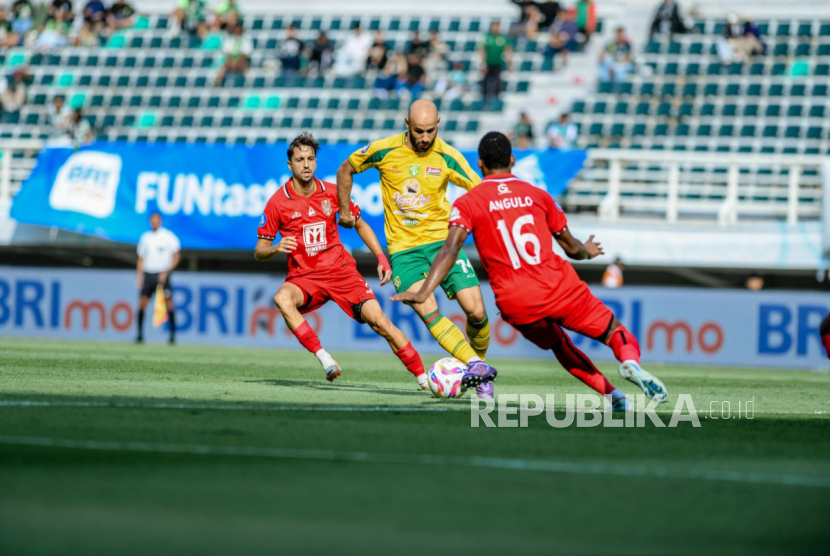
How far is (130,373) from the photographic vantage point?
1155cm

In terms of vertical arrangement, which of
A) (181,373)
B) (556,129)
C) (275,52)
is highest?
(275,52)

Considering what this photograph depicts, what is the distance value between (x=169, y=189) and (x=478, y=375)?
48.2 ft

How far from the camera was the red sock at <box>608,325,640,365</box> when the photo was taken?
7652 millimetres

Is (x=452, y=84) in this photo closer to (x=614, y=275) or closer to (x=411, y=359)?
(x=614, y=275)

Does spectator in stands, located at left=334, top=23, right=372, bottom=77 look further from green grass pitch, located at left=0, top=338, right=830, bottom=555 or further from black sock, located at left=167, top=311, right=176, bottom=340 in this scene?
green grass pitch, located at left=0, top=338, right=830, bottom=555

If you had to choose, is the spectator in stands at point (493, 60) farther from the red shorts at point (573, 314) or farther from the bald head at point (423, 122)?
the red shorts at point (573, 314)

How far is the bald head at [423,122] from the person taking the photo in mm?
9359

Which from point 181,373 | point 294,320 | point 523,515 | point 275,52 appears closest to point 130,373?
point 181,373

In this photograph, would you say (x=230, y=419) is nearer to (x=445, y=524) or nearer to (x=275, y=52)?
(x=445, y=524)

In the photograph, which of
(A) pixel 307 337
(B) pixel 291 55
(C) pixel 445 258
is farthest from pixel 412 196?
(B) pixel 291 55

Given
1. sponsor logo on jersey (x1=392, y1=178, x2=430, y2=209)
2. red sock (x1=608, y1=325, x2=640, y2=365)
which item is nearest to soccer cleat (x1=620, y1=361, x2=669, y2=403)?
red sock (x1=608, y1=325, x2=640, y2=365)

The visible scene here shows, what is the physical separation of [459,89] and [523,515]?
21.5 metres

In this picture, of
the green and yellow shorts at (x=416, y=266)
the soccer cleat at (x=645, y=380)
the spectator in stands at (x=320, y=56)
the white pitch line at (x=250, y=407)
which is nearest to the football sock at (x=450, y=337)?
the green and yellow shorts at (x=416, y=266)

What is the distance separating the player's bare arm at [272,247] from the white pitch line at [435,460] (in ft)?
13.3
